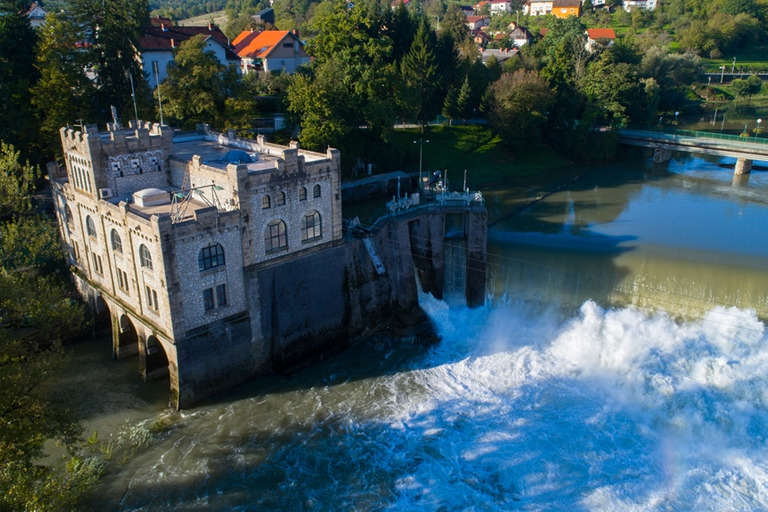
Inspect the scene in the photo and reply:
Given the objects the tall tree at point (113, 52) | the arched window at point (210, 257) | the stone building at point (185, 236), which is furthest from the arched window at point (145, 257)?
the tall tree at point (113, 52)

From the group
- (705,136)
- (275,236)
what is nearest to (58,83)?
(275,236)

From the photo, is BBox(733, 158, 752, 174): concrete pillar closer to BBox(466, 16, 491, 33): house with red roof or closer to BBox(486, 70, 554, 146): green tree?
BBox(486, 70, 554, 146): green tree

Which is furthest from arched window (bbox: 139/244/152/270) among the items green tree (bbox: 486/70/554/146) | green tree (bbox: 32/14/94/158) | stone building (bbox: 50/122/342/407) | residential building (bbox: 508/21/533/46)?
residential building (bbox: 508/21/533/46)

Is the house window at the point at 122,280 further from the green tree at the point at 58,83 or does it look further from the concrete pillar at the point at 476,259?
the concrete pillar at the point at 476,259

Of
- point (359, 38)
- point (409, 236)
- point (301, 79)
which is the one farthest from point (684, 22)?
point (409, 236)

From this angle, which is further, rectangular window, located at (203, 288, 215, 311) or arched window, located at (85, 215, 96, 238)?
arched window, located at (85, 215, 96, 238)
